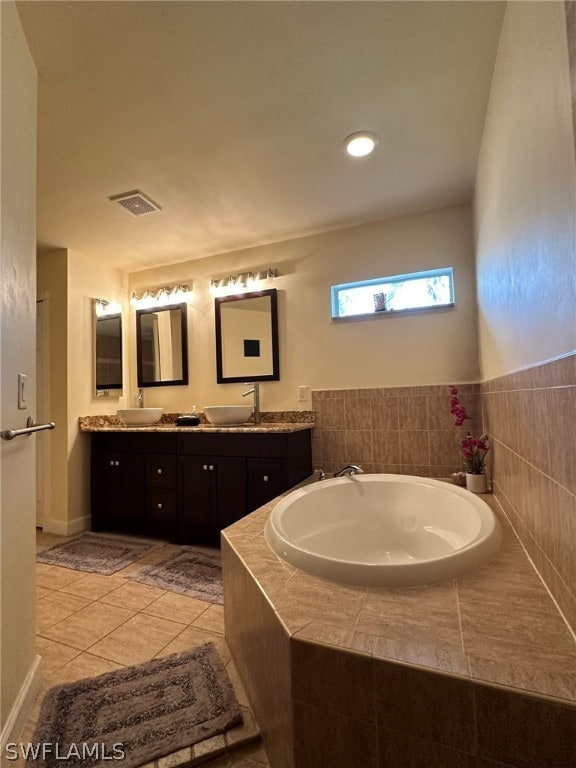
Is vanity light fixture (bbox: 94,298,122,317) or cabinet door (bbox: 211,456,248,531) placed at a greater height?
vanity light fixture (bbox: 94,298,122,317)

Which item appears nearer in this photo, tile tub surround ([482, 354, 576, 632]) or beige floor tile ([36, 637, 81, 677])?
tile tub surround ([482, 354, 576, 632])

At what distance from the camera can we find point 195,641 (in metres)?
1.53

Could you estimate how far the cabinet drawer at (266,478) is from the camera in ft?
7.61

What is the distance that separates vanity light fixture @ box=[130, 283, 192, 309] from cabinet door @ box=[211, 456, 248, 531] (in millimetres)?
1639

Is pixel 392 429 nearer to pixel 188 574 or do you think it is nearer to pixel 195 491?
pixel 195 491

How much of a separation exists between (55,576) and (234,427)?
1406 mm

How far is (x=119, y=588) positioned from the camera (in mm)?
2000

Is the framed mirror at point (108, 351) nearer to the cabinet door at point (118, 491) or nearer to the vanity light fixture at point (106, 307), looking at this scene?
the vanity light fixture at point (106, 307)

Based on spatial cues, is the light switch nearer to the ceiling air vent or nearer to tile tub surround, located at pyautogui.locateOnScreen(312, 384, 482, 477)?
the ceiling air vent

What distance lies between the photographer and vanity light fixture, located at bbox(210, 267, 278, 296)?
2926 millimetres

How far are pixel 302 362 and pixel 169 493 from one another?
1.43m

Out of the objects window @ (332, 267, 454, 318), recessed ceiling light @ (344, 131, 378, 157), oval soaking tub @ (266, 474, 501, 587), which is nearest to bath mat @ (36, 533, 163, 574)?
oval soaking tub @ (266, 474, 501, 587)

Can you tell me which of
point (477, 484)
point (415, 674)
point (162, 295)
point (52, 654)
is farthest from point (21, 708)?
point (162, 295)

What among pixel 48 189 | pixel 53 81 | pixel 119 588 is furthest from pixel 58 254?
pixel 119 588
